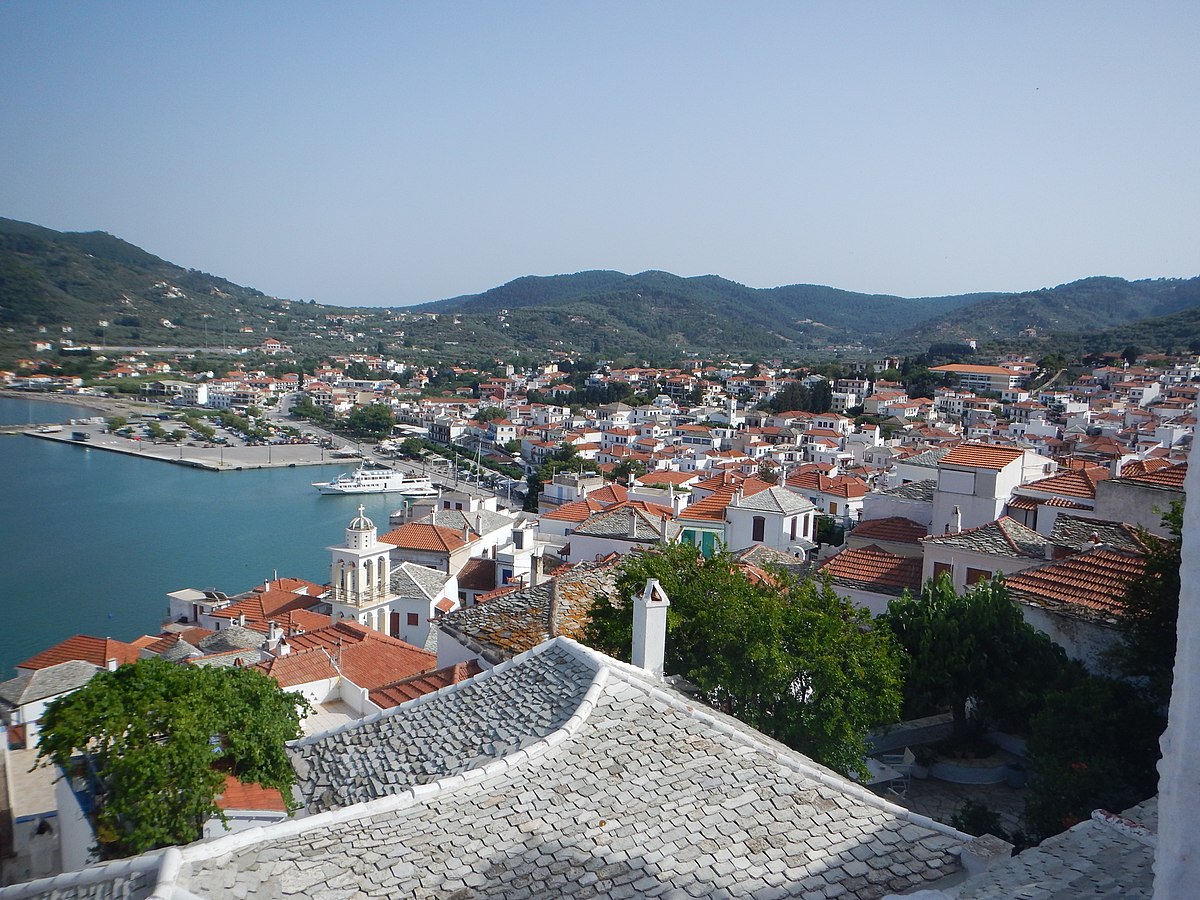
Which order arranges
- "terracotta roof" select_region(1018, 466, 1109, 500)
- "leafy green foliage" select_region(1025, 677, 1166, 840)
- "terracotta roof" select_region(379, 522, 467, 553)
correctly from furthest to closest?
1. "terracotta roof" select_region(379, 522, 467, 553)
2. "terracotta roof" select_region(1018, 466, 1109, 500)
3. "leafy green foliage" select_region(1025, 677, 1166, 840)

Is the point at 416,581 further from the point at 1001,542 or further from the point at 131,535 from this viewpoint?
the point at 131,535

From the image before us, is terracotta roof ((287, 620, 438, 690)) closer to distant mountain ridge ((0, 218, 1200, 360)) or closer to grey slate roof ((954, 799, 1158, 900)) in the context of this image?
grey slate roof ((954, 799, 1158, 900))

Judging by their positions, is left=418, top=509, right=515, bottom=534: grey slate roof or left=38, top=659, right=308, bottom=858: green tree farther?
left=418, top=509, right=515, bottom=534: grey slate roof

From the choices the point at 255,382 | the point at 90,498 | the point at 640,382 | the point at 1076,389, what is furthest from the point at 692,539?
the point at 255,382

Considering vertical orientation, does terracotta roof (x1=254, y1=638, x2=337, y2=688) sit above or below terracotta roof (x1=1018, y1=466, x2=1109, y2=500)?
below

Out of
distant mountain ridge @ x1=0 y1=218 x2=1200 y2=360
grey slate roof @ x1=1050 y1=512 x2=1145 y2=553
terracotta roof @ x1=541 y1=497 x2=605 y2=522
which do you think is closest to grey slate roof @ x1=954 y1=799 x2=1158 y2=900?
grey slate roof @ x1=1050 y1=512 x2=1145 y2=553

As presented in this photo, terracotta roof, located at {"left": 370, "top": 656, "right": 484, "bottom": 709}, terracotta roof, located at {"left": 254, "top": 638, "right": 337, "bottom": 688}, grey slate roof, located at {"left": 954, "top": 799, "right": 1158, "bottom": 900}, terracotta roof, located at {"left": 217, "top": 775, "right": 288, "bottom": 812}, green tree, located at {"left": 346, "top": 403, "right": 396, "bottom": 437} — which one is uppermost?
grey slate roof, located at {"left": 954, "top": 799, "right": 1158, "bottom": 900}

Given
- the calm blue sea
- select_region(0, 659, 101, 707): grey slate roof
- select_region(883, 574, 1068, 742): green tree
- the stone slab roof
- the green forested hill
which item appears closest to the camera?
select_region(883, 574, 1068, 742): green tree
